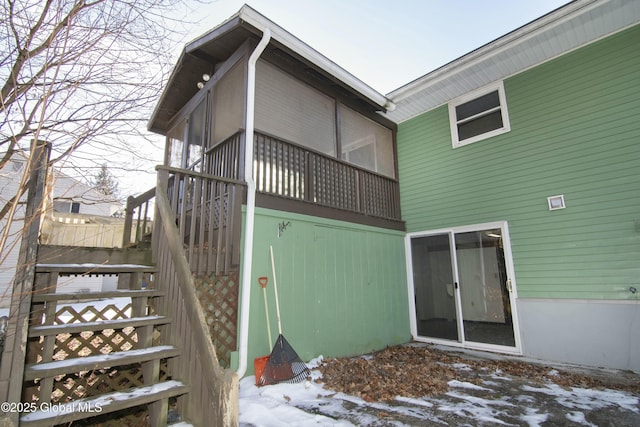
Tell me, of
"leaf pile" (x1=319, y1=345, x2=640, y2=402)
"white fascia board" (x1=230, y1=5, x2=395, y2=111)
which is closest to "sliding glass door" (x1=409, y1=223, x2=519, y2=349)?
"leaf pile" (x1=319, y1=345, x2=640, y2=402)

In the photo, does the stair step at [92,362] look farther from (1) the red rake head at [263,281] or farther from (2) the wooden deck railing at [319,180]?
(2) the wooden deck railing at [319,180]

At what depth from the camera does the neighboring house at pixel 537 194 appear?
4.64m

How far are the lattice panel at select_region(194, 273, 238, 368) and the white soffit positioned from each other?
514 cm

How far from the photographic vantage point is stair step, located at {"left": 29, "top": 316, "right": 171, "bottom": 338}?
2.29m

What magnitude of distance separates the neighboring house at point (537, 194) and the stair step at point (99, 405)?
5.19 m

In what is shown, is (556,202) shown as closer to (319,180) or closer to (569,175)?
(569,175)

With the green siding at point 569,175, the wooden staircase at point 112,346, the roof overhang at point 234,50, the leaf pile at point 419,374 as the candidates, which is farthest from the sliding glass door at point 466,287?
the wooden staircase at point 112,346

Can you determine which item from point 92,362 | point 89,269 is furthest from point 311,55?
point 92,362

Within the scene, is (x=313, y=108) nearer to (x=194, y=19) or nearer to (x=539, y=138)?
(x=194, y=19)

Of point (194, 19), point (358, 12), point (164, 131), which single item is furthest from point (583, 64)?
point (164, 131)

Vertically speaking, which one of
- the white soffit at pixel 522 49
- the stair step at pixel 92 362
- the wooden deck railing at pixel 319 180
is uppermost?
the white soffit at pixel 522 49

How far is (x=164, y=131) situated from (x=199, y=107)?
2605mm

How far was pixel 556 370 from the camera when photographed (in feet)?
14.4

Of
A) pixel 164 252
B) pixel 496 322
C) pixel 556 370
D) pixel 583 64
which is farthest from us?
pixel 496 322
